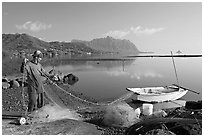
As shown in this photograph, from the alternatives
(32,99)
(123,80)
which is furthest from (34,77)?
(123,80)

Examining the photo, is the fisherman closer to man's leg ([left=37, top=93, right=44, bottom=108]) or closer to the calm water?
man's leg ([left=37, top=93, right=44, bottom=108])

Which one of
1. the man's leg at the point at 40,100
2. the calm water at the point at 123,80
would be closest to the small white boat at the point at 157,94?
the calm water at the point at 123,80

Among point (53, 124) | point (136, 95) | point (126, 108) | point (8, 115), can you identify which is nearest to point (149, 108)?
point (126, 108)

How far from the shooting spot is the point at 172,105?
1253cm

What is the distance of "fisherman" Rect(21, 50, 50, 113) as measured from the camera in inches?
231

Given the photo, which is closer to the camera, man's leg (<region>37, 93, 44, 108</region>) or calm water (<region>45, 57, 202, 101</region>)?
man's leg (<region>37, 93, 44, 108</region>)

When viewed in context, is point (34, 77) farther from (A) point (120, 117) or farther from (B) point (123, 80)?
(B) point (123, 80)

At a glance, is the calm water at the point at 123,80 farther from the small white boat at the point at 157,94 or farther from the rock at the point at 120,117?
the rock at the point at 120,117

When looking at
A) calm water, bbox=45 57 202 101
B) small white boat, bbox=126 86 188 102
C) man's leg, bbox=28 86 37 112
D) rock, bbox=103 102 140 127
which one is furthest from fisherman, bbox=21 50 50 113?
calm water, bbox=45 57 202 101

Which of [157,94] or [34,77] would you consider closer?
[34,77]

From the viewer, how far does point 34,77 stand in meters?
5.92

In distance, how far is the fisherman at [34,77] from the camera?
587cm

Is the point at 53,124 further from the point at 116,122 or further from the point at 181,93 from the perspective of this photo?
the point at 181,93

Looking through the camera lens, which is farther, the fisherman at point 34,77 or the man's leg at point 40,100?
the man's leg at point 40,100
